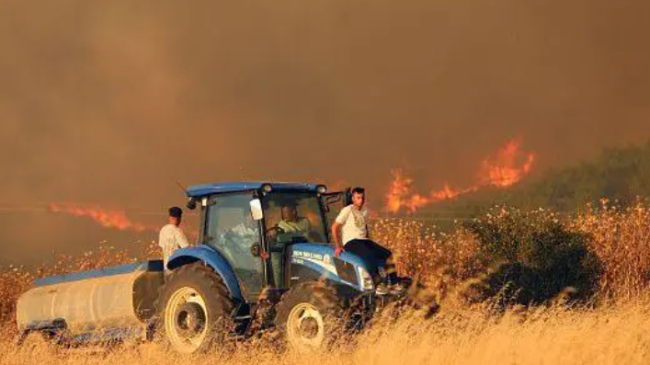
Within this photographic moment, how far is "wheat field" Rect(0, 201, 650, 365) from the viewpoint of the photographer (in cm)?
1062

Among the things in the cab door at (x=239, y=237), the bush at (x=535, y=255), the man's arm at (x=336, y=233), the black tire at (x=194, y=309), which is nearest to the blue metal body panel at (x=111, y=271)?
the black tire at (x=194, y=309)

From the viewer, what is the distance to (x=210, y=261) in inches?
500

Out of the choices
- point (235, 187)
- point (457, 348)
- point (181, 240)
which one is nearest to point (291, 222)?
point (235, 187)

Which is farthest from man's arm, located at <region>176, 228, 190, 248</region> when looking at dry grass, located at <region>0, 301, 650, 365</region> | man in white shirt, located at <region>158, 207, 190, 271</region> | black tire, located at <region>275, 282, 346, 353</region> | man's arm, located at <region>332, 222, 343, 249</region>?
black tire, located at <region>275, 282, 346, 353</region>

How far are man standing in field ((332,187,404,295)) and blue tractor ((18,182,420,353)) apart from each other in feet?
0.60

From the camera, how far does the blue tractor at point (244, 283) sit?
1157 cm

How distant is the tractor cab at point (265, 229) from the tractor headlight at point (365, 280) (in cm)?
10

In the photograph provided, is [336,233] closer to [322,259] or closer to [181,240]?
[322,259]

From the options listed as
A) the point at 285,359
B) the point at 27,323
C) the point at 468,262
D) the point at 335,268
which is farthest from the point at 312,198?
the point at 468,262

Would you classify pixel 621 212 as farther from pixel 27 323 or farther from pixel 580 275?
pixel 27 323

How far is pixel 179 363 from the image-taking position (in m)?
11.4

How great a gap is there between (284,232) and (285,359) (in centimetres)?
200

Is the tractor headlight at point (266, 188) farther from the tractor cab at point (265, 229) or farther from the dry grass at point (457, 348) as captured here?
the dry grass at point (457, 348)

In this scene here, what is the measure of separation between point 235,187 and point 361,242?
183cm
